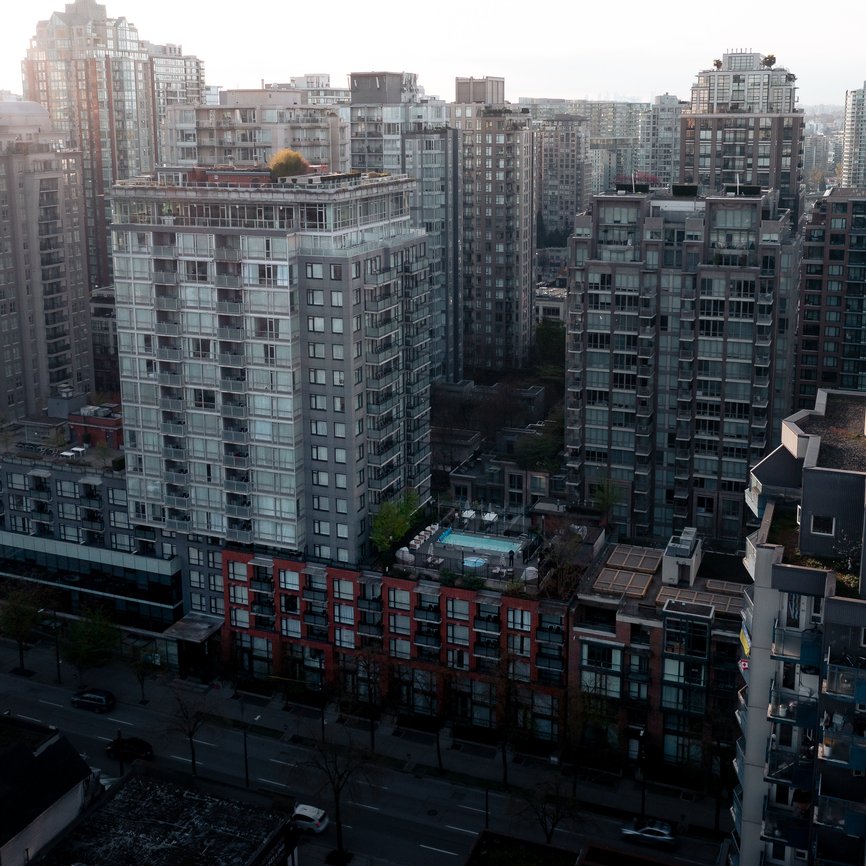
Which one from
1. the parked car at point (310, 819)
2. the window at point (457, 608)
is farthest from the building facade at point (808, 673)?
the window at point (457, 608)

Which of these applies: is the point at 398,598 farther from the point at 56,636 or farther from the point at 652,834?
the point at 56,636

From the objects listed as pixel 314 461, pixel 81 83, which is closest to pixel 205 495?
pixel 314 461

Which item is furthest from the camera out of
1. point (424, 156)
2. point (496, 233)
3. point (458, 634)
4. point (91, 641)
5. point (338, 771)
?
point (496, 233)

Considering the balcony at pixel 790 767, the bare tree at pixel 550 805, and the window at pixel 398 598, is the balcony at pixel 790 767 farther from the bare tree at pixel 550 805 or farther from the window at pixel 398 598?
the window at pixel 398 598

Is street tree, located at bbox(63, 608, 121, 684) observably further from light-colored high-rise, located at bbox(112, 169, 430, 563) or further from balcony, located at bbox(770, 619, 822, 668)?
balcony, located at bbox(770, 619, 822, 668)

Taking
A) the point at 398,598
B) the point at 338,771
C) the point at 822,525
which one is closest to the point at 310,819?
the point at 338,771

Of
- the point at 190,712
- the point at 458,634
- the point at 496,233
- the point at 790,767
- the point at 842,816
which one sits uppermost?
the point at 496,233
